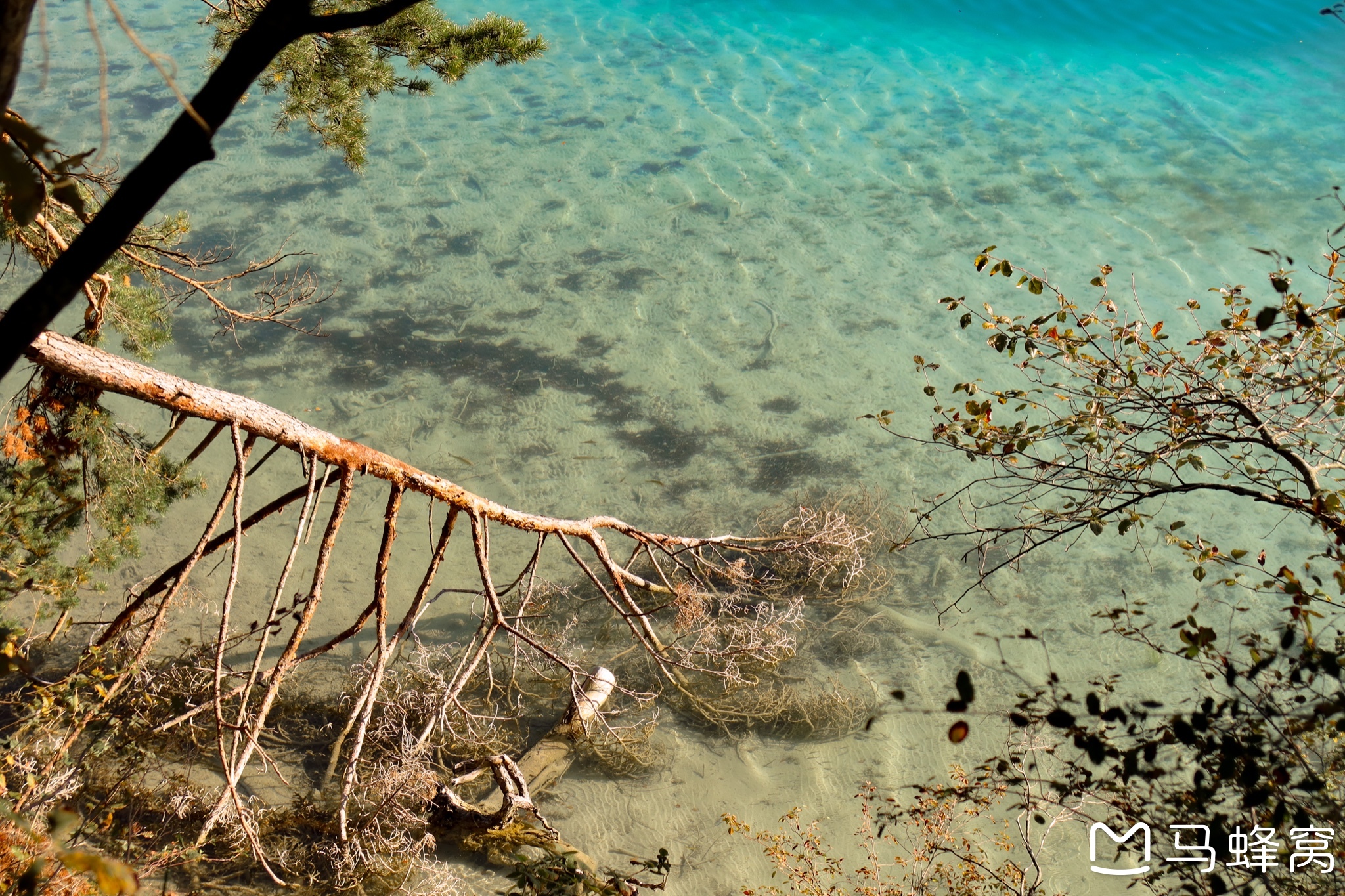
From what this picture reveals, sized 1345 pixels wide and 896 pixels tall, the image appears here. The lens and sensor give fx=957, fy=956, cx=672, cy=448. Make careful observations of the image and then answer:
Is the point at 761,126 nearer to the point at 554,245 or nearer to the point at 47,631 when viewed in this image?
the point at 554,245

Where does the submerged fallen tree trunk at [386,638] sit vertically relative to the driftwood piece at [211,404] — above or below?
below

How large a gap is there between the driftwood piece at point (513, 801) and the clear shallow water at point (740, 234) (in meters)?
0.25

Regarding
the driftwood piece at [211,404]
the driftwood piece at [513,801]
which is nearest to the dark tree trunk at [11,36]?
the driftwood piece at [211,404]

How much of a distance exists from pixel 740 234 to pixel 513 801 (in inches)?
256

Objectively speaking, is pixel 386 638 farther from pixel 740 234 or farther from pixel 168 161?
pixel 740 234

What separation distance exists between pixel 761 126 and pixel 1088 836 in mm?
8767

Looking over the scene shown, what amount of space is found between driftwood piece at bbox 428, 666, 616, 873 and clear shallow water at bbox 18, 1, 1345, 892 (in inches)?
9.8

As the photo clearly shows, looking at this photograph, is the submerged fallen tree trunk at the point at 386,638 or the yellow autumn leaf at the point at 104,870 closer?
the yellow autumn leaf at the point at 104,870

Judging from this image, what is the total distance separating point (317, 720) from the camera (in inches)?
195

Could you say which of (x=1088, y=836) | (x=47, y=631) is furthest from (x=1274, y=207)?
(x=47, y=631)

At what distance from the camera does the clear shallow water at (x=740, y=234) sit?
5.98 metres
